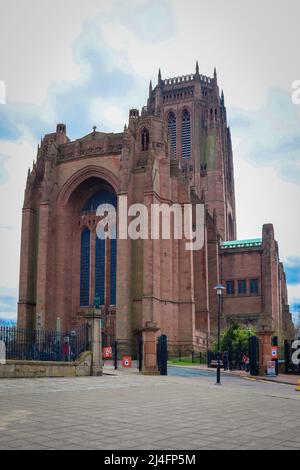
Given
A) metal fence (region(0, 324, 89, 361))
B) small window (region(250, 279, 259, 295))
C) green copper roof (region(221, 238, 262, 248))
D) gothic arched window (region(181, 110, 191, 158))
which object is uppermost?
gothic arched window (region(181, 110, 191, 158))

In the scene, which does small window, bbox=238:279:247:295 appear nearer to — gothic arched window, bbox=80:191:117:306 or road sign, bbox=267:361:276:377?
gothic arched window, bbox=80:191:117:306

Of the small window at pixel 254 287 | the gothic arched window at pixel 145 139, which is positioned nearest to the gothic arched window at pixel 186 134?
the small window at pixel 254 287

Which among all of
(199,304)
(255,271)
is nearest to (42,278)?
(199,304)

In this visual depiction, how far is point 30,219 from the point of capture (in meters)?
45.6

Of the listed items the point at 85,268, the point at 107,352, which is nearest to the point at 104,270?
the point at 85,268

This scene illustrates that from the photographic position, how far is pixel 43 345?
21.6m

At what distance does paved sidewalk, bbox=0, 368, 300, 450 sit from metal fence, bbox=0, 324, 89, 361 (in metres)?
8.34

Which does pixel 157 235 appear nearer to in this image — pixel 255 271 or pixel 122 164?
pixel 122 164

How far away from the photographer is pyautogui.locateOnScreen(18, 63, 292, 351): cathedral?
4038cm

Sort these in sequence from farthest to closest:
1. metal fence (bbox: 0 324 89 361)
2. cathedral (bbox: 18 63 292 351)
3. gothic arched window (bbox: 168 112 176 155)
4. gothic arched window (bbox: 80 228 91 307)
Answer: gothic arched window (bbox: 168 112 176 155)
gothic arched window (bbox: 80 228 91 307)
cathedral (bbox: 18 63 292 351)
metal fence (bbox: 0 324 89 361)

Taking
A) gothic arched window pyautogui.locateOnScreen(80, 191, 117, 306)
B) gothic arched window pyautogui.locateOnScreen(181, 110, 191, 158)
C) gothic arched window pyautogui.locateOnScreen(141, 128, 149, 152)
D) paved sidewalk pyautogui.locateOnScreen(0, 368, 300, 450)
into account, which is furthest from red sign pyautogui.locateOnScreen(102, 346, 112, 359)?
gothic arched window pyautogui.locateOnScreen(181, 110, 191, 158)

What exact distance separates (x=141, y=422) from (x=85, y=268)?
38.5 m
